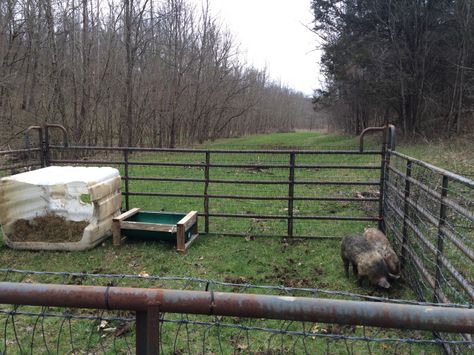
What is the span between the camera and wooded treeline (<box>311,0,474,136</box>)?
1961 cm

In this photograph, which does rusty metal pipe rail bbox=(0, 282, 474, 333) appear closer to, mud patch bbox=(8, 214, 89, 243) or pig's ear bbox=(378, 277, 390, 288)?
pig's ear bbox=(378, 277, 390, 288)

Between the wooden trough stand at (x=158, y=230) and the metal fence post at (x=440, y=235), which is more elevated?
the metal fence post at (x=440, y=235)

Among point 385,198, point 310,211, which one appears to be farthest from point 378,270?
point 310,211

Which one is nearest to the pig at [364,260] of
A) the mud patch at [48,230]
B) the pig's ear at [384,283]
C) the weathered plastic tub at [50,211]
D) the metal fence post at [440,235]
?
the pig's ear at [384,283]

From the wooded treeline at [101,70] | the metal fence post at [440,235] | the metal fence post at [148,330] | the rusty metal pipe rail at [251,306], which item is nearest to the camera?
the rusty metal pipe rail at [251,306]

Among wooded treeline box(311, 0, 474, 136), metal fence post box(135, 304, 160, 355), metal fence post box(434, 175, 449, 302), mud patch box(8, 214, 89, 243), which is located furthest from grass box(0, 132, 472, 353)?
wooded treeline box(311, 0, 474, 136)

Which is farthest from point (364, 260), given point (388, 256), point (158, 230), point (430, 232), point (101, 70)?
point (101, 70)

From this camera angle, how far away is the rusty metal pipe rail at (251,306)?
1.41 meters

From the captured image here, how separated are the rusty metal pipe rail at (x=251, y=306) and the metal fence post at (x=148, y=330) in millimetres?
A: 25

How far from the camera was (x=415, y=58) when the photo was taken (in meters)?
20.8

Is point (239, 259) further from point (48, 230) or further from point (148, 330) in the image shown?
point (148, 330)

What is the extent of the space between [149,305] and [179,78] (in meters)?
23.6

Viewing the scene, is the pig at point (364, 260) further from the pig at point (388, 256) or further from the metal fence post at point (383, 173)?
the metal fence post at point (383, 173)

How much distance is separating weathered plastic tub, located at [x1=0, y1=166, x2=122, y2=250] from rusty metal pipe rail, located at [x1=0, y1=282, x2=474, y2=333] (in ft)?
15.5
